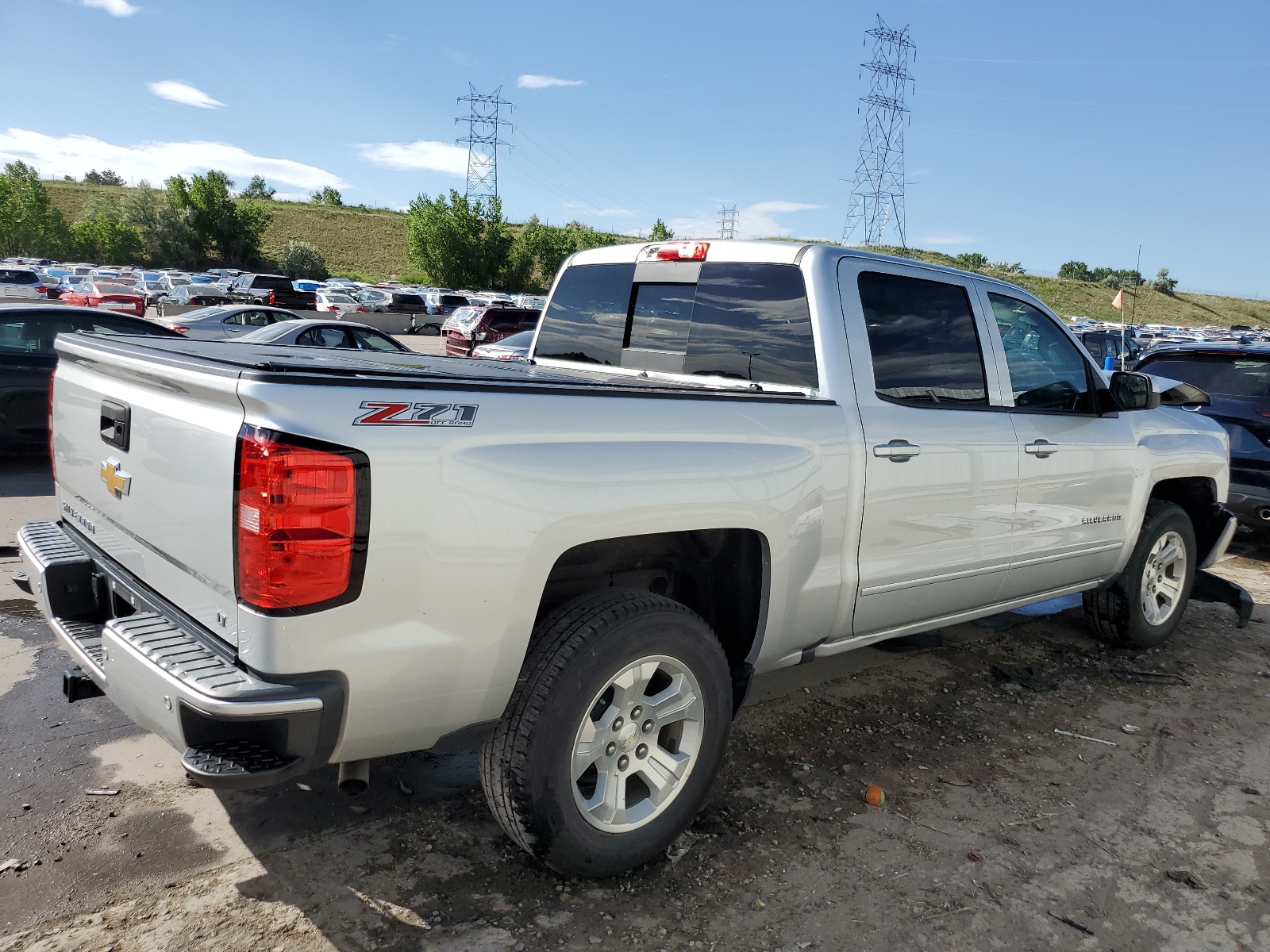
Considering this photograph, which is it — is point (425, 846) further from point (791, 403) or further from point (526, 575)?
point (791, 403)

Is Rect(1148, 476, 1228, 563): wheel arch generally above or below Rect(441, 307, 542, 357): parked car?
below

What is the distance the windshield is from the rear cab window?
6131mm

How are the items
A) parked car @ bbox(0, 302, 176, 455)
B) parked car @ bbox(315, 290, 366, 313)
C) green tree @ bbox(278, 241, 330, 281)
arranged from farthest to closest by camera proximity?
green tree @ bbox(278, 241, 330, 281) → parked car @ bbox(315, 290, 366, 313) → parked car @ bbox(0, 302, 176, 455)

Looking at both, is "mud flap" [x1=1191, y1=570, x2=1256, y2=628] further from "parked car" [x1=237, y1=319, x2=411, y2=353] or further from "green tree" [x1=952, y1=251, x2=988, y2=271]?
"green tree" [x1=952, y1=251, x2=988, y2=271]

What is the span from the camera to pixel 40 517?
22.7 feet

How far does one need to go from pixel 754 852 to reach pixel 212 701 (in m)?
1.82

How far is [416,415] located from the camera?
7.38 ft

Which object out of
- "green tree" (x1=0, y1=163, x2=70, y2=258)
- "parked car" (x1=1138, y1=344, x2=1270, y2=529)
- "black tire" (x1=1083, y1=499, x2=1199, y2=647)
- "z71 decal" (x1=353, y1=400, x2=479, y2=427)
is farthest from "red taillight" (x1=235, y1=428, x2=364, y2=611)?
"green tree" (x1=0, y1=163, x2=70, y2=258)

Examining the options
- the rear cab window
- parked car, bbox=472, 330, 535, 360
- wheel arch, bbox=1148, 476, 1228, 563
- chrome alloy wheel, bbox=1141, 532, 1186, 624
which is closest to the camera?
the rear cab window

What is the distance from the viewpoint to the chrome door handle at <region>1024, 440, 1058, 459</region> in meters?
4.13

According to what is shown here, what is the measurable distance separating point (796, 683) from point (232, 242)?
8728 centimetres

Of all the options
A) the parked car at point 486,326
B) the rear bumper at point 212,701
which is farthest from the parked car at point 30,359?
the parked car at point 486,326

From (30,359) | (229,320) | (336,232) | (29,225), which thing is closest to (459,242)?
(336,232)

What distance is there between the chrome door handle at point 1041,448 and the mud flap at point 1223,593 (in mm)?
2343
